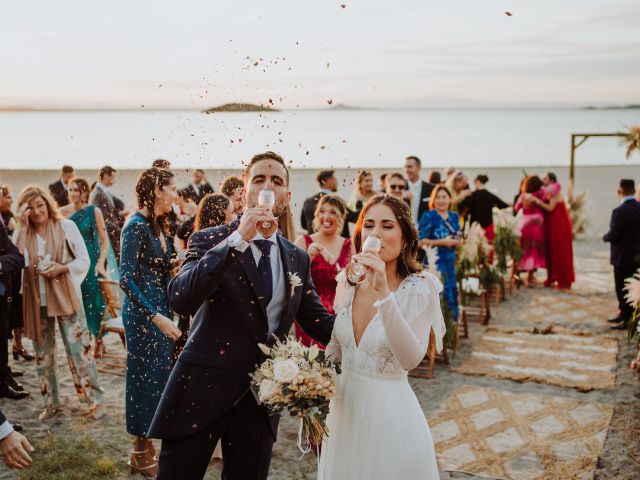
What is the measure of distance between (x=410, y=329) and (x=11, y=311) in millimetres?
5678

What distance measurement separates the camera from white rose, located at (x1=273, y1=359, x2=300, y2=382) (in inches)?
104

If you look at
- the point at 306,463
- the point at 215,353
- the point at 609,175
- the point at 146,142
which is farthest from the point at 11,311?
the point at 609,175

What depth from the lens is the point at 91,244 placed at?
7742 millimetres

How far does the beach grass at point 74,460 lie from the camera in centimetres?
473

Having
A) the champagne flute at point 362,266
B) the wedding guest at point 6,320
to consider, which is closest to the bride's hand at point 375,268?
the champagne flute at point 362,266

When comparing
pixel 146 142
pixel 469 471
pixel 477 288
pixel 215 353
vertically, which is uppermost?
pixel 146 142

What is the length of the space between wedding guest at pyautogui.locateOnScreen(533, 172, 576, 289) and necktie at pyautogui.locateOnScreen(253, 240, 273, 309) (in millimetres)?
9525

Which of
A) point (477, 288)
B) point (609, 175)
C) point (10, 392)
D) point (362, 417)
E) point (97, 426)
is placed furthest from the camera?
point (609, 175)

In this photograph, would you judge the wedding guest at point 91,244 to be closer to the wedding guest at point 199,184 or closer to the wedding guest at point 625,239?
the wedding guest at point 199,184

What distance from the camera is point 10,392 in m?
6.38

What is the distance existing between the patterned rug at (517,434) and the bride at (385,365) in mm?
2146

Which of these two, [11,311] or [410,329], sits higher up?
[410,329]

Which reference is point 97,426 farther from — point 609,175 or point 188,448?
point 609,175

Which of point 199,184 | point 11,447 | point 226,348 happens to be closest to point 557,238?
point 199,184
